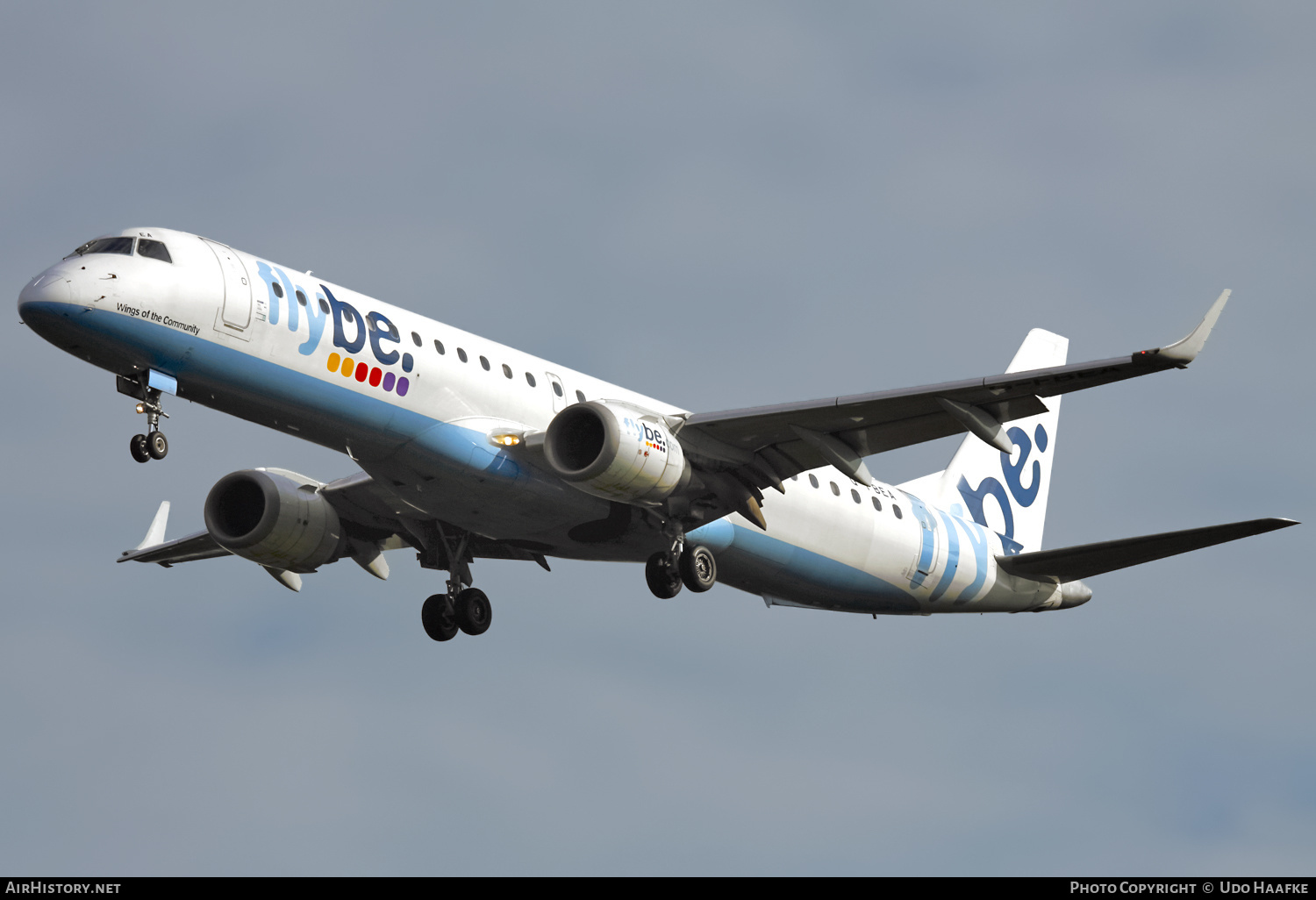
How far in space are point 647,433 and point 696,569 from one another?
3.34 m

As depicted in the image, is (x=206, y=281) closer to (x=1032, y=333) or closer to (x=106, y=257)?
(x=106, y=257)

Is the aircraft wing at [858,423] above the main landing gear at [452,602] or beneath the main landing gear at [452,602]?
above

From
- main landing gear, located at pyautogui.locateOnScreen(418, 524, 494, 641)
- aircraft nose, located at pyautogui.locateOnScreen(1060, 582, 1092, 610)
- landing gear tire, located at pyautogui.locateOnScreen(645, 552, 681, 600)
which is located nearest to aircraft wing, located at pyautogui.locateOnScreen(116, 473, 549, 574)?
main landing gear, located at pyautogui.locateOnScreen(418, 524, 494, 641)

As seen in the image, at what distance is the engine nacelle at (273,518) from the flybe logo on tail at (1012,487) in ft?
50.9

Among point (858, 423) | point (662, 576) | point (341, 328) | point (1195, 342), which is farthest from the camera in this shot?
point (662, 576)

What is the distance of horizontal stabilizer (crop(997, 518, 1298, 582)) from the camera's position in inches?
1268

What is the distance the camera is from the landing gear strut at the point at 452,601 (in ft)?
123

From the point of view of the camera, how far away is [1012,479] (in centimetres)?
4447

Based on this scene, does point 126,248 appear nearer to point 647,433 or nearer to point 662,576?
point 647,433

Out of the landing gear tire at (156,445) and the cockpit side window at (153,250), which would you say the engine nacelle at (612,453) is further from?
the cockpit side window at (153,250)

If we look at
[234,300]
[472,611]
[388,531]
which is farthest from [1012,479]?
[234,300]

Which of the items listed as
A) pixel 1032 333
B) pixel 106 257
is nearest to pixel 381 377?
pixel 106 257

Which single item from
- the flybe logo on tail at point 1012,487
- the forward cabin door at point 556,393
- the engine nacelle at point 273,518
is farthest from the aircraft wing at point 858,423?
the flybe logo on tail at point 1012,487

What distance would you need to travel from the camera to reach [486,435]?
3173 centimetres
